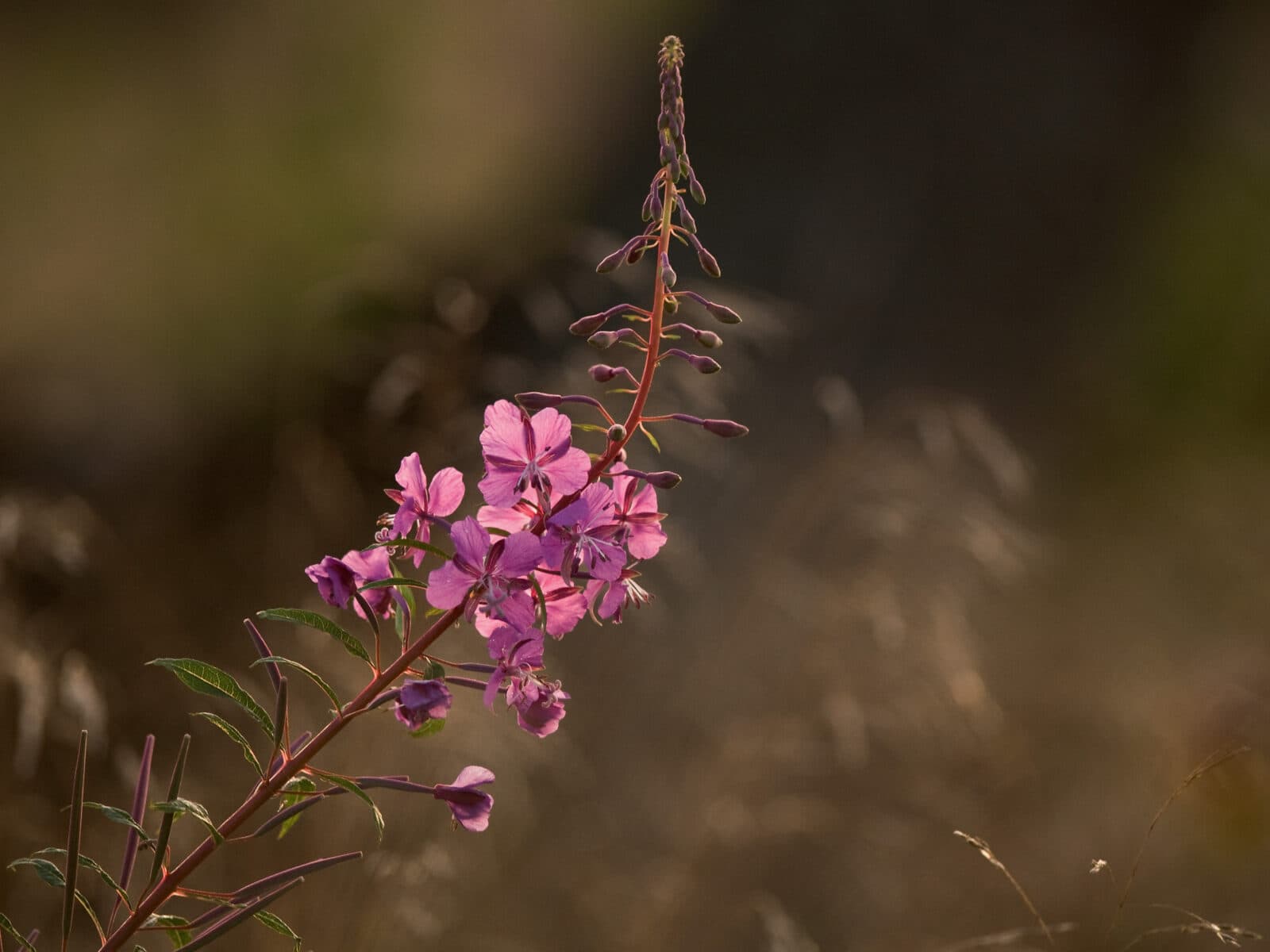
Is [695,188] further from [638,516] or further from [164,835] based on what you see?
[164,835]

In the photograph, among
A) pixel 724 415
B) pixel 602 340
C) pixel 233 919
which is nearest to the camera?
pixel 233 919

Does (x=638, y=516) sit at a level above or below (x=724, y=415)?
above

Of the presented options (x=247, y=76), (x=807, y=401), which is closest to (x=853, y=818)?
(x=807, y=401)

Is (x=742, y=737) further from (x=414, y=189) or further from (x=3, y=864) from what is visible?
(x=414, y=189)

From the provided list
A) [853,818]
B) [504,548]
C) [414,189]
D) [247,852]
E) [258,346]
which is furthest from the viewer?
[414,189]

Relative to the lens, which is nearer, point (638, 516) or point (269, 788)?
point (269, 788)

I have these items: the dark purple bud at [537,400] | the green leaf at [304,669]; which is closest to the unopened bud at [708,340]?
the dark purple bud at [537,400]

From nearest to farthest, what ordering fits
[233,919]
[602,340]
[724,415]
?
1. [233,919]
2. [602,340]
3. [724,415]

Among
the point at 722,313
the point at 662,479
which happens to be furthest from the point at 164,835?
the point at 722,313

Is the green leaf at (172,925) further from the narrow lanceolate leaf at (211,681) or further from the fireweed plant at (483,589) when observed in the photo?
the narrow lanceolate leaf at (211,681)
